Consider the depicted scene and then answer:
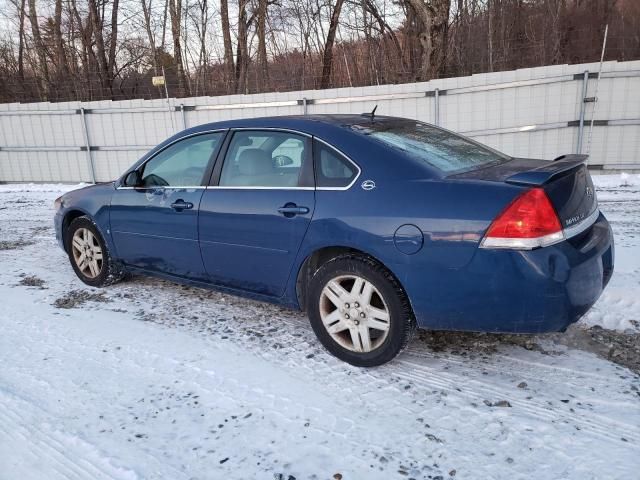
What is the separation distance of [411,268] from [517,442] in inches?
38.6

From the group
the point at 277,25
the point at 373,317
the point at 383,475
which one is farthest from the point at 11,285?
the point at 277,25

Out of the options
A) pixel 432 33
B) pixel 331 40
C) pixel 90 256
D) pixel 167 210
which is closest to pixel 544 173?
pixel 167 210

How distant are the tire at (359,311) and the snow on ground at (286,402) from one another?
141 mm

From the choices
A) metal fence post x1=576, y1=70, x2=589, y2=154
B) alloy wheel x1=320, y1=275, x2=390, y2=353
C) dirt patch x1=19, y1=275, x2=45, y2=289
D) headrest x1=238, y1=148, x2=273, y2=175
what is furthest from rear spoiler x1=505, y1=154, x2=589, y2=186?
metal fence post x1=576, y1=70, x2=589, y2=154

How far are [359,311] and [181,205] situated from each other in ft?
5.53

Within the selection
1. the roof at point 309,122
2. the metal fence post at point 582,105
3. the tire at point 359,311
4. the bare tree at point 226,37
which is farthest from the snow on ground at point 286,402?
the bare tree at point 226,37

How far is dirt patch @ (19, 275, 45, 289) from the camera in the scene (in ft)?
16.1

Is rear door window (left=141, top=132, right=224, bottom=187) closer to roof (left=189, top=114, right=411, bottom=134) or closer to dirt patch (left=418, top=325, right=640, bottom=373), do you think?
roof (left=189, top=114, right=411, bottom=134)

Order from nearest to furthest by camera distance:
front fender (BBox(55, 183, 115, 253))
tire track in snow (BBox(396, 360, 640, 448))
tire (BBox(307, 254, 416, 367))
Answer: tire track in snow (BBox(396, 360, 640, 448)) → tire (BBox(307, 254, 416, 367)) → front fender (BBox(55, 183, 115, 253))

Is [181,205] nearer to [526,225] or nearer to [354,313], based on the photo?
[354,313]

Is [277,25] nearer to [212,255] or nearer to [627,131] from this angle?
[627,131]

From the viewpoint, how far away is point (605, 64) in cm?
966

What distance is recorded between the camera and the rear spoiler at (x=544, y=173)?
264 centimetres

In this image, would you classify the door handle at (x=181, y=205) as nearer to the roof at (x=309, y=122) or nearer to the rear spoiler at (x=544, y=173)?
the roof at (x=309, y=122)
